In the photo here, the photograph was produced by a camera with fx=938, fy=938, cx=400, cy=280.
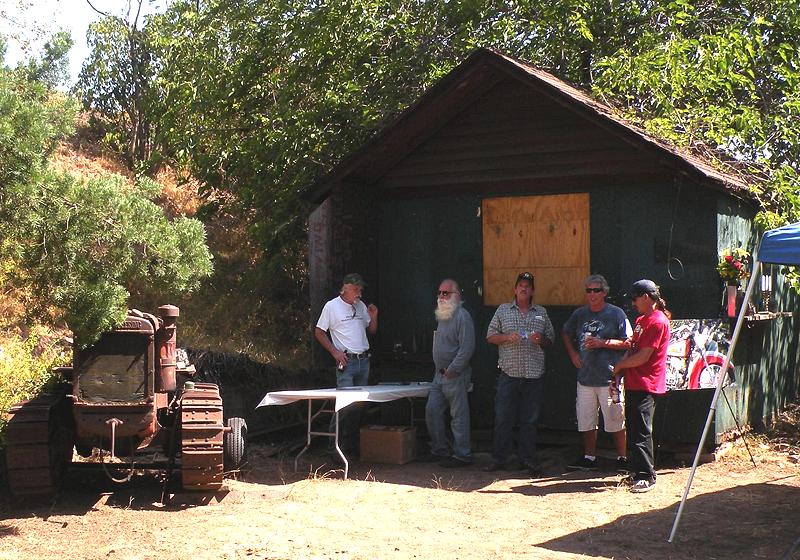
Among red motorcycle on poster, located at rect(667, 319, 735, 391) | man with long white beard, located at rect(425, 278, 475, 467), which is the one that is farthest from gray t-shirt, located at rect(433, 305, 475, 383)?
red motorcycle on poster, located at rect(667, 319, 735, 391)

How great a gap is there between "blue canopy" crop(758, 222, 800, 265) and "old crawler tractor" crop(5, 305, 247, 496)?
437 centimetres

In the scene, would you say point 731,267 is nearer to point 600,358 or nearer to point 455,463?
point 600,358

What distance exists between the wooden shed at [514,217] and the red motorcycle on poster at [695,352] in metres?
0.34

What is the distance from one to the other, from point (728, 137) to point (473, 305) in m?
3.51

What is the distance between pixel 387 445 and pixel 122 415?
2979 millimetres

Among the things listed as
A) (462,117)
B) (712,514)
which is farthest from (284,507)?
(462,117)

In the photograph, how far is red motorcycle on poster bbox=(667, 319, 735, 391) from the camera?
8.65 m

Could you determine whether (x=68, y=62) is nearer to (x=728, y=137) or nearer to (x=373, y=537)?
(x=728, y=137)

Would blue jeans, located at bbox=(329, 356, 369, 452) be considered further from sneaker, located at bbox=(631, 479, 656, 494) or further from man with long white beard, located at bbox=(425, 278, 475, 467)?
sneaker, located at bbox=(631, 479, 656, 494)

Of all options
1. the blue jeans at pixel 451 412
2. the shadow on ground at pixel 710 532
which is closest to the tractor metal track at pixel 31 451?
the blue jeans at pixel 451 412

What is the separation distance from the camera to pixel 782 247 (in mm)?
6164

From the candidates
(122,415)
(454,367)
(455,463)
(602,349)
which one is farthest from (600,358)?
(122,415)

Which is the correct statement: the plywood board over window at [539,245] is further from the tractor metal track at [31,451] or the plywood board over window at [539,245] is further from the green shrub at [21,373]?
the tractor metal track at [31,451]

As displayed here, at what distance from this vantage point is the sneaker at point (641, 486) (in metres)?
8.07
